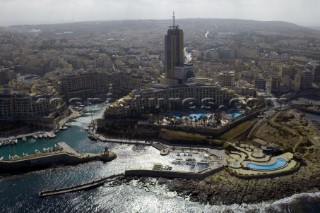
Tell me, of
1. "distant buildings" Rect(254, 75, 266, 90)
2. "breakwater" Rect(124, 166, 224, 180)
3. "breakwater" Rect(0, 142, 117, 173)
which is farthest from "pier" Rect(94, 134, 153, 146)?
"distant buildings" Rect(254, 75, 266, 90)

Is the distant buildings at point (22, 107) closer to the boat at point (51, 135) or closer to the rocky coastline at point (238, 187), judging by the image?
the boat at point (51, 135)

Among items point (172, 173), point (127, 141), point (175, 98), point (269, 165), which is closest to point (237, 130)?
point (269, 165)

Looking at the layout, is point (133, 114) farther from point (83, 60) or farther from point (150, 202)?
point (83, 60)

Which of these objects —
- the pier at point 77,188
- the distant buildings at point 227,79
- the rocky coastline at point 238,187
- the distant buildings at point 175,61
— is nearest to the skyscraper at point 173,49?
the distant buildings at point 175,61

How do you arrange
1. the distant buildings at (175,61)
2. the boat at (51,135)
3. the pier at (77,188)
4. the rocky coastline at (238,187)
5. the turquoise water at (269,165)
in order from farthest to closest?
the distant buildings at (175,61)
the boat at (51,135)
the turquoise water at (269,165)
the pier at (77,188)
the rocky coastline at (238,187)

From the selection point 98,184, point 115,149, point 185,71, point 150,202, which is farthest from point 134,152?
point 185,71

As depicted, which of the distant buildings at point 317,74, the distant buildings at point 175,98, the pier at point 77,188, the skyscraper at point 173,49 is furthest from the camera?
the distant buildings at point 317,74

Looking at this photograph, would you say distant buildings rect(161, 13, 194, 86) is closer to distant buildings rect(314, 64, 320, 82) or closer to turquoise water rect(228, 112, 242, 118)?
turquoise water rect(228, 112, 242, 118)
